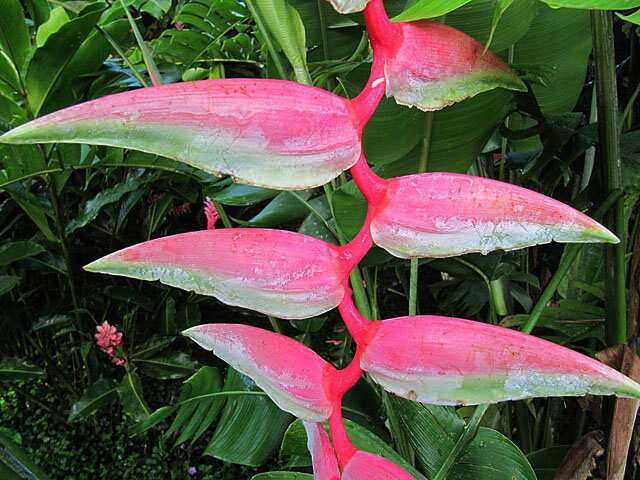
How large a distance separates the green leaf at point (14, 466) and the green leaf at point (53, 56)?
0.45 metres

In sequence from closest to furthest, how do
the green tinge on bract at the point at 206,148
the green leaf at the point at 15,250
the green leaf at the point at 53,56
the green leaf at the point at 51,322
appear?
the green tinge on bract at the point at 206,148 < the green leaf at the point at 53,56 < the green leaf at the point at 15,250 < the green leaf at the point at 51,322

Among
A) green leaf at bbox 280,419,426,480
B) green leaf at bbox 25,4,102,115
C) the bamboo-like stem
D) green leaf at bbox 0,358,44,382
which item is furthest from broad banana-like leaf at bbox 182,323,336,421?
green leaf at bbox 0,358,44,382

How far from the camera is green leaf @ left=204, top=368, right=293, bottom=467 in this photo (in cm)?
81

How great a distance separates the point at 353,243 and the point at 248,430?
66 centimetres

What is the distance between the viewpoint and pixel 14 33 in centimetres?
79

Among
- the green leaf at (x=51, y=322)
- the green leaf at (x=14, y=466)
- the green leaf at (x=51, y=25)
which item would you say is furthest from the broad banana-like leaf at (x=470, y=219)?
the green leaf at (x=51, y=322)

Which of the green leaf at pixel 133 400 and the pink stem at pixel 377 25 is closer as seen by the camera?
the pink stem at pixel 377 25

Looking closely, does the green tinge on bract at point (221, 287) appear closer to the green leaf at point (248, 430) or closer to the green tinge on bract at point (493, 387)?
the green tinge on bract at point (493, 387)

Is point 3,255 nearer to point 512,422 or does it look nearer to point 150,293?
point 150,293

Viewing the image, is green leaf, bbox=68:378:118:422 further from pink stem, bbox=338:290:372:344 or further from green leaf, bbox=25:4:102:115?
pink stem, bbox=338:290:372:344

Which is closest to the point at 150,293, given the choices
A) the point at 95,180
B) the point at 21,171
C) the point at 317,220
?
the point at 95,180

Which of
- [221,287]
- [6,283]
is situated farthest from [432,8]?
[6,283]

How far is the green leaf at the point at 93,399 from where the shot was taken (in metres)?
Result: 1.29

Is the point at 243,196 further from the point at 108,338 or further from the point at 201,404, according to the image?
the point at 108,338
